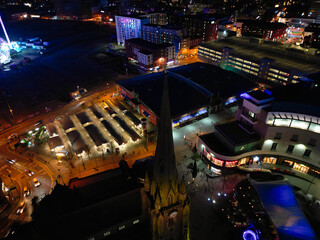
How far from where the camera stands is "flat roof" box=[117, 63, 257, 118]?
71500 millimetres

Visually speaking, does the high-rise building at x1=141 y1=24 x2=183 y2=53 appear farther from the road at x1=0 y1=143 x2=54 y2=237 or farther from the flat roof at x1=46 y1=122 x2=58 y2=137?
the road at x1=0 y1=143 x2=54 y2=237

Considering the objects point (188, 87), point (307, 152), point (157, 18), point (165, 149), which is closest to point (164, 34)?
point (157, 18)

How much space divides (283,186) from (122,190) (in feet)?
110

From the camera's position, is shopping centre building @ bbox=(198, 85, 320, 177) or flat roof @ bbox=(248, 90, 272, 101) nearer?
shopping centre building @ bbox=(198, 85, 320, 177)

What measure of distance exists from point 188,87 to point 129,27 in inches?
3429

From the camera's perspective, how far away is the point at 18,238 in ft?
86.5

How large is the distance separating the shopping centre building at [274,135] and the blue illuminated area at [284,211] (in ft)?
28.2

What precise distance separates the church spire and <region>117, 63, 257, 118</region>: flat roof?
47.0 m

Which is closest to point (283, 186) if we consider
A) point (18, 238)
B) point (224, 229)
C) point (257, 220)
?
point (257, 220)

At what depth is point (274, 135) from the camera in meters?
49.8

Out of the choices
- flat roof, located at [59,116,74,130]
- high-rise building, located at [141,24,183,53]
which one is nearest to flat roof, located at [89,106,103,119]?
flat roof, located at [59,116,74,130]

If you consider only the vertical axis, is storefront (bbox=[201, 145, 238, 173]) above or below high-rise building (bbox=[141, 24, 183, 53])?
below

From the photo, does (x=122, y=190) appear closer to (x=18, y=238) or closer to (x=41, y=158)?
(x=18, y=238)

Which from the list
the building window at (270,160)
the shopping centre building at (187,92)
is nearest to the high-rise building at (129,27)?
the shopping centre building at (187,92)
